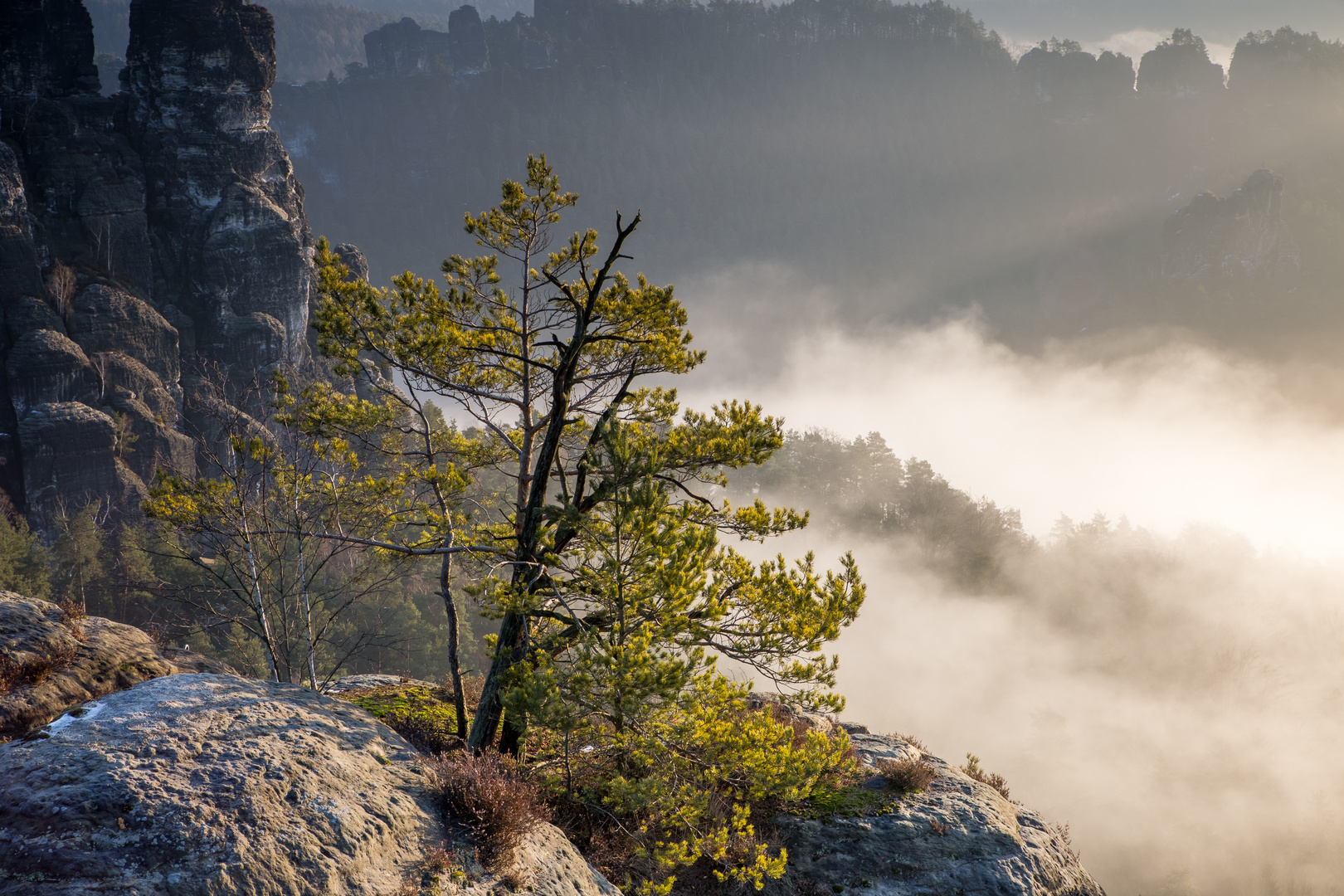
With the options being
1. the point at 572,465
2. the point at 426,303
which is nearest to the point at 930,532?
the point at 572,465

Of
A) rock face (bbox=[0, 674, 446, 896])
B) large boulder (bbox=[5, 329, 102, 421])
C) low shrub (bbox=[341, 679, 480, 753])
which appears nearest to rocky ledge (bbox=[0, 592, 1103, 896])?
rock face (bbox=[0, 674, 446, 896])

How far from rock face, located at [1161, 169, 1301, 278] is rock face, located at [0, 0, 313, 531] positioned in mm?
216197

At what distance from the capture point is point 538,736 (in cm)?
1096

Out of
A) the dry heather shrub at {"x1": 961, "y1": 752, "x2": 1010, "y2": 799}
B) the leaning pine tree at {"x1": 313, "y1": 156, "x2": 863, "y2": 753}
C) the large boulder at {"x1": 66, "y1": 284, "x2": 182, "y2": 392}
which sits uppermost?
the large boulder at {"x1": 66, "y1": 284, "x2": 182, "y2": 392}

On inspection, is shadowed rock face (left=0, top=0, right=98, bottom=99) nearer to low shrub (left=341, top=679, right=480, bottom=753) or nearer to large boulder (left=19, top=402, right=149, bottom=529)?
large boulder (left=19, top=402, right=149, bottom=529)

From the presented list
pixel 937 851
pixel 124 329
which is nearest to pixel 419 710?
pixel 937 851

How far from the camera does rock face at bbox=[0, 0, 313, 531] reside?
53062mm

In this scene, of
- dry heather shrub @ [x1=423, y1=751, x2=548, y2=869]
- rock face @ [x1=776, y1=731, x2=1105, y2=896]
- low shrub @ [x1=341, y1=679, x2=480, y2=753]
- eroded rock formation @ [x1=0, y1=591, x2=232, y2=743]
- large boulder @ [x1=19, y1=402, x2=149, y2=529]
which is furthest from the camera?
large boulder @ [x1=19, y1=402, x2=149, y2=529]

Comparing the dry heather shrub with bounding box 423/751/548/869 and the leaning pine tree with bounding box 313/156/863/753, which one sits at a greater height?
the leaning pine tree with bounding box 313/156/863/753

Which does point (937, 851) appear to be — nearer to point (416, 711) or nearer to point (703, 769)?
point (703, 769)

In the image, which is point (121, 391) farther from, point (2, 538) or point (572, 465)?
point (572, 465)

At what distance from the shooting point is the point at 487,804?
701 centimetres

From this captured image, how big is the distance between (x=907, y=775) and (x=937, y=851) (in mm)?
1370

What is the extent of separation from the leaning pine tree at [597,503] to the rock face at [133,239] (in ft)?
179
